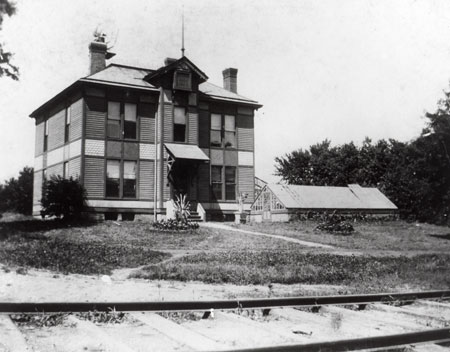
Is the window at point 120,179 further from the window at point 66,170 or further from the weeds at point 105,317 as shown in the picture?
the weeds at point 105,317

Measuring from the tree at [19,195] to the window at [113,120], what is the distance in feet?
41.4

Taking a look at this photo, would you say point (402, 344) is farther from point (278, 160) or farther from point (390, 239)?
point (278, 160)

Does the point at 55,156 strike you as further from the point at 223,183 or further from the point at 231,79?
the point at 231,79

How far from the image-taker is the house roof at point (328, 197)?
33594mm

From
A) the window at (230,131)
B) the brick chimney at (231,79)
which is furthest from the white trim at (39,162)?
the brick chimney at (231,79)

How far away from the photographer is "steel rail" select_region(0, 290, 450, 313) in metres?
6.47

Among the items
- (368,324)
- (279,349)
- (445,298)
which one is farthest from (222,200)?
(279,349)

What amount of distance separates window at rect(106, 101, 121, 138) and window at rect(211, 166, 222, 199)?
6.04m

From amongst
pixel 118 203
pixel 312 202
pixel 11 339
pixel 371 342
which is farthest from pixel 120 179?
pixel 371 342

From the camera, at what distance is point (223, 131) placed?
1149 inches

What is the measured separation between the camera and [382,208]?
37.5m

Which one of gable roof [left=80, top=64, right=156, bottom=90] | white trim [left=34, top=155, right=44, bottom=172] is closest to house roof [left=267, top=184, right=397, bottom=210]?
gable roof [left=80, top=64, right=156, bottom=90]

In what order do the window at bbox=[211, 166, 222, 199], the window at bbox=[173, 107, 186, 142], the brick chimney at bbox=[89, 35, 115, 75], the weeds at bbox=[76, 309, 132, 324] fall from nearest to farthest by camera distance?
the weeds at bbox=[76, 309, 132, 324]
the window at bbox=[173, 107, 186, 142]
the brick chimney at bbox=[89, 35, 115, 75]
the window at bbox=[211, 166, 222, 199]

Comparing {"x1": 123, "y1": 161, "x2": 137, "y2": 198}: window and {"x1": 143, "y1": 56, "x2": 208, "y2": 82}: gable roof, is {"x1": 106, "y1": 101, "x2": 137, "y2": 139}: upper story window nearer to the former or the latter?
{"x1": 123, "y1": 161, "x2": 137, "y2": 198}: window
